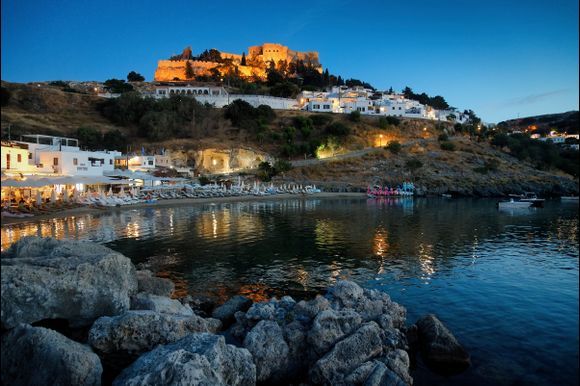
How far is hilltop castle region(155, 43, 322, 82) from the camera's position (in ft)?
474

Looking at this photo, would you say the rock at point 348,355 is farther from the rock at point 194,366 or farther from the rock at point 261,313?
the rock at point 261,313

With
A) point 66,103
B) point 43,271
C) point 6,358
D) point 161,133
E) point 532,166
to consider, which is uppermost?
point 66,103

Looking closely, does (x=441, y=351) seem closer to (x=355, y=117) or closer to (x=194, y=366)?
(x=194, y=366)

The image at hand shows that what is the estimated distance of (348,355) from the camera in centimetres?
852

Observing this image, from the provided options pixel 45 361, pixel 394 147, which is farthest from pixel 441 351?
pixel 394 147

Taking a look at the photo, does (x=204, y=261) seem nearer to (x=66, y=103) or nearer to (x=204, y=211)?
(x=204, y=211)

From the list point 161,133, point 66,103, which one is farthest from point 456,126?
point 66,103

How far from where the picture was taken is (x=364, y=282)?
16.8m

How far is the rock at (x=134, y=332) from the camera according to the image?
307 inches

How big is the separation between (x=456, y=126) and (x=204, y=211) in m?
89.6

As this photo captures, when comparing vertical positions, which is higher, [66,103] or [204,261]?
[66,103]

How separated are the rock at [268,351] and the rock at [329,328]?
0.73 metres

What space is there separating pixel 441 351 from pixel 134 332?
300 inches

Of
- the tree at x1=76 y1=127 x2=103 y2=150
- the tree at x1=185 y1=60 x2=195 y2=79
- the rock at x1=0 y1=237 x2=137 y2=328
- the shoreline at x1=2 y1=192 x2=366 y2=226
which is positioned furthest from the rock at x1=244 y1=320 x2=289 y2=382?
the tree at x1=185 y1=60 x2=195 y2=79
